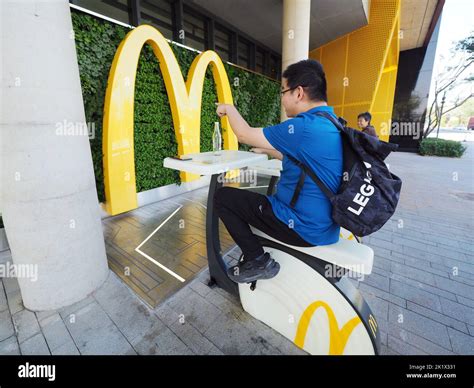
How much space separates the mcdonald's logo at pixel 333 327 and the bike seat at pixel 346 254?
0.28m

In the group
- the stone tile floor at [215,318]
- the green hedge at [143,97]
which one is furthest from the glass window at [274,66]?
the stone tile floor at [215,318]

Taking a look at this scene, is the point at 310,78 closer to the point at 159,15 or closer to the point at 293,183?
the point at 293,183

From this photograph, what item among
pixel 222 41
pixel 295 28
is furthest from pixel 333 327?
pixel 222 41

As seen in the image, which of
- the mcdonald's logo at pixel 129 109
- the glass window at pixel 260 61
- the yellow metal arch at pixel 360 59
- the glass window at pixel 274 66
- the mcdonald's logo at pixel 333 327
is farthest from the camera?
the glass window at pixel 274 66

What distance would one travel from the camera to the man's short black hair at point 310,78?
56.4 inches

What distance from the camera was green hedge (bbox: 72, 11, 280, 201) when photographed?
3.38 m

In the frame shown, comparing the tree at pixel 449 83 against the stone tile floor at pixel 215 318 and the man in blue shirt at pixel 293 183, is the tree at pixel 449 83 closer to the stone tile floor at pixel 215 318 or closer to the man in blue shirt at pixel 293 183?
the stone tile floor at pixel 215 318

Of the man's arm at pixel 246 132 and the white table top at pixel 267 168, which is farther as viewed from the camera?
A: the white table top at pixel 267 168

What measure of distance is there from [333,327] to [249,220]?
825 mm

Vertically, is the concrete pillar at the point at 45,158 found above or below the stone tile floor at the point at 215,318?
above

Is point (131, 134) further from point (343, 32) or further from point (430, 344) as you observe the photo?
point (343, 32)

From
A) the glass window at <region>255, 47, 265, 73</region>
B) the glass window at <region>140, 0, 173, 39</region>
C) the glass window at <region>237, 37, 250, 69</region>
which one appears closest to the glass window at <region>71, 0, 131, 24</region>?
the glass window at <region>140, 0, 173, 39</region>

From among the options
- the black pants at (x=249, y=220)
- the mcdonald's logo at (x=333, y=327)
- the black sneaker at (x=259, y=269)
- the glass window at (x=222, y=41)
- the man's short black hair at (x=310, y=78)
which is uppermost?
the glass window at (x=222, y=41)
